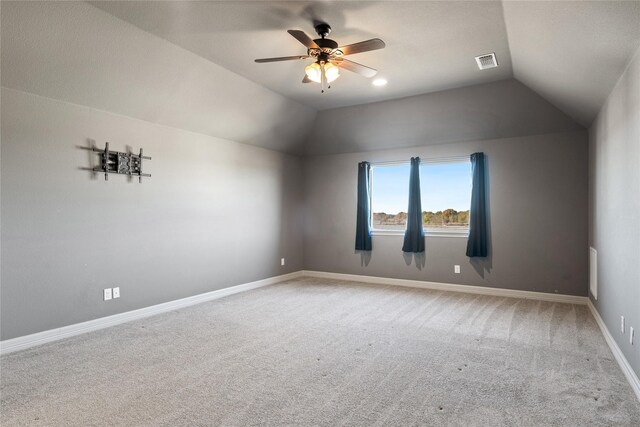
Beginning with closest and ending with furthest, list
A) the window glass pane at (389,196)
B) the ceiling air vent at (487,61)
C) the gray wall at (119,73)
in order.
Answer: the gray wall at (119,73) < the ceiling air vent at (487,61) < the window glass pane at (389,196)

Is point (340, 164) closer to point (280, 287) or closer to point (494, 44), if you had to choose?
point (280, 287)

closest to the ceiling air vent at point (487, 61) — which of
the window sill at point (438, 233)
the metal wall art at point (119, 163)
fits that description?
the window sill at point (438, 233)

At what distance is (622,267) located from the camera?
10.0 feet

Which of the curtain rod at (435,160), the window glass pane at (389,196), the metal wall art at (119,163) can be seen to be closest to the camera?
the metal wall art at (119,163)

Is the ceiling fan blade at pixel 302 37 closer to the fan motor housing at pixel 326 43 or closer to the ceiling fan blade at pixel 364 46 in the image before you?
the fan motor housing at pixel 326 43

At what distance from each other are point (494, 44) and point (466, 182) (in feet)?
8.85

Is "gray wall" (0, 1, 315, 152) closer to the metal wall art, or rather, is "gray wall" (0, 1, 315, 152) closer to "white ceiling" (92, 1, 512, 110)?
"white ceiling" (92, 1, 512, 110)

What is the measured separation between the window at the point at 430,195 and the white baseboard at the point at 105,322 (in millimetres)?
2724

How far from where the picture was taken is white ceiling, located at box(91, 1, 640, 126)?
2.65 m

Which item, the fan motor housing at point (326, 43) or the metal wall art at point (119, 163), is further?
the metal wall art at point (119, 163)

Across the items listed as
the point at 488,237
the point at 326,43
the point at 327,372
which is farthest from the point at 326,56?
the point at 488,237

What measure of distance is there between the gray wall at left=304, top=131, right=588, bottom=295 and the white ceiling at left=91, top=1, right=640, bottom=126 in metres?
0.90

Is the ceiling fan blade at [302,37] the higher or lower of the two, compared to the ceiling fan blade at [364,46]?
higher

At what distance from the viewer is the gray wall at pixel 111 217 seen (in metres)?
3.43
